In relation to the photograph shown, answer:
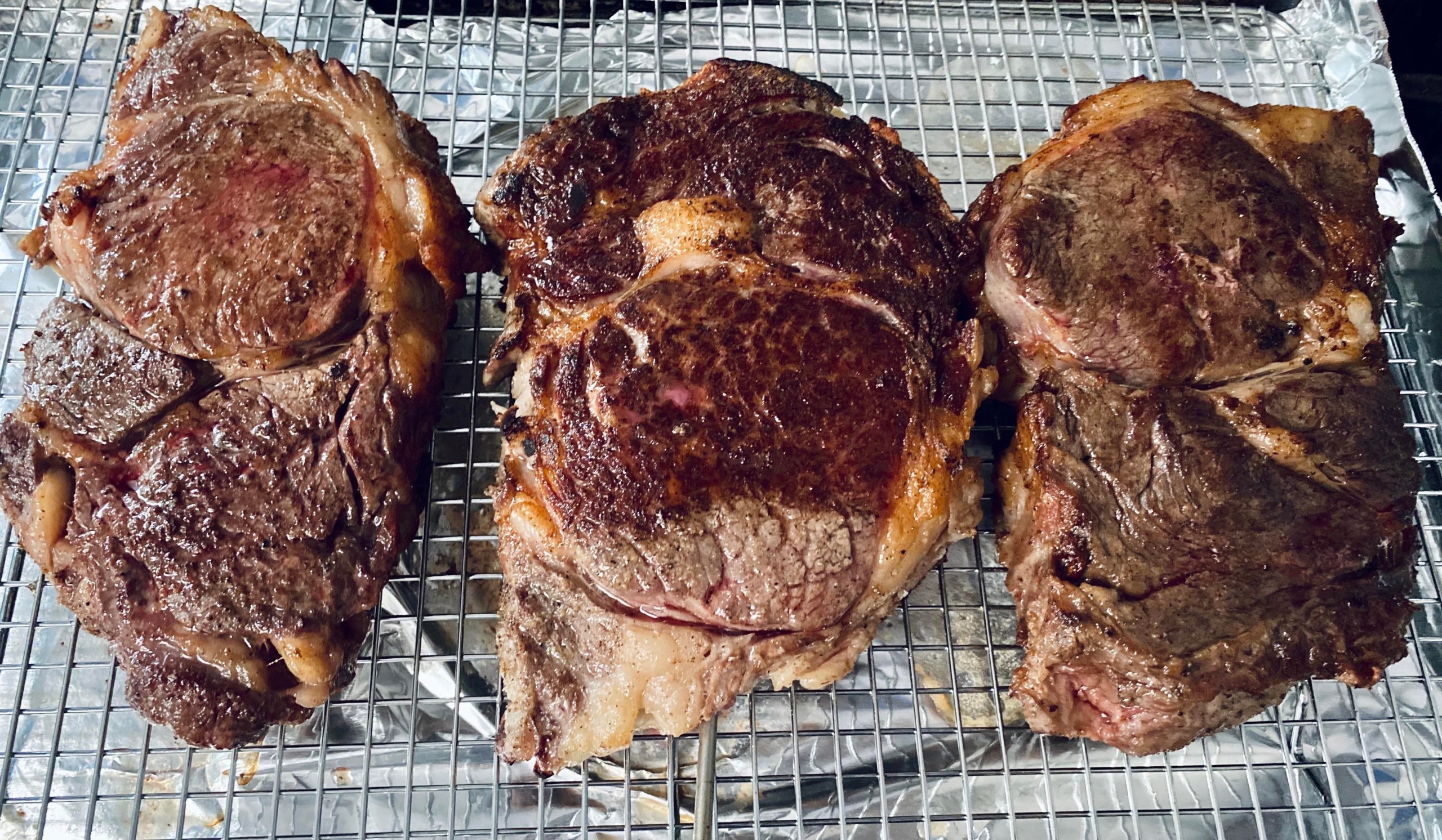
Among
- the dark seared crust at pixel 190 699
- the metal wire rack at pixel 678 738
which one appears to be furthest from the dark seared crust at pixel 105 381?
the metal wire rack at pixel 678 738

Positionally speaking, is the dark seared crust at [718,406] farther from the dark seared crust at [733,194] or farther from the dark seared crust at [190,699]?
the dark seared crust at [190,699]

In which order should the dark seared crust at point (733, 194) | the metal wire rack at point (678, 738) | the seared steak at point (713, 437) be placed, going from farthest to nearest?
the metal wire rack at point (678, 738) → the dark seared crust at point (733, 194) → the seared steak at point (713, 437)

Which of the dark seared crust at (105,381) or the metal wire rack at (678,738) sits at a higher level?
the dark seared crust at (105,381)

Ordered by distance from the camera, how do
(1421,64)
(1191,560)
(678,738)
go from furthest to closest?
(1421,64) → (678,738) → (1191,560)

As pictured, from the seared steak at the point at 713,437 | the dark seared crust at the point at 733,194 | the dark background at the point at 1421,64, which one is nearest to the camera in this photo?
the seared steak at the point at 713,437

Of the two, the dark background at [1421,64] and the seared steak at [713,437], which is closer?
the seared steak at [713,437]

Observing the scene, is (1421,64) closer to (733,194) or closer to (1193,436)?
(1193,436)

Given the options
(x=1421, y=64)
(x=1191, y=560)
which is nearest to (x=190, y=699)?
(x=1191, y=560)
